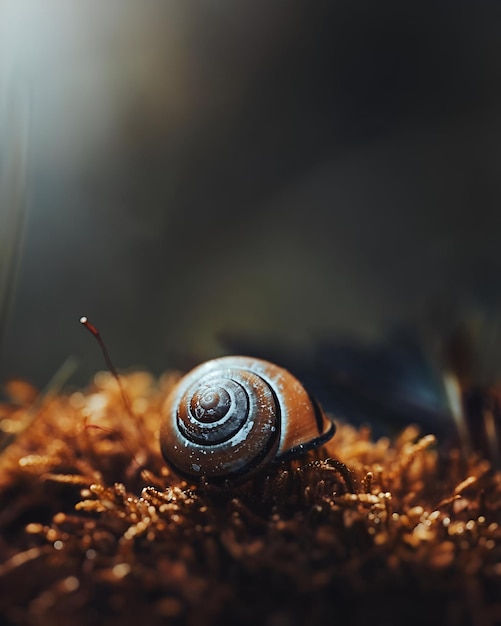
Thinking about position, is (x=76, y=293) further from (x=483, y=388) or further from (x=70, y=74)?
(x=483, y=388)

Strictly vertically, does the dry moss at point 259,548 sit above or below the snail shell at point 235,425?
below

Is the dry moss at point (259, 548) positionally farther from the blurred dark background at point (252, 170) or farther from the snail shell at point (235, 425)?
the blurred dark background at point (252, 170)

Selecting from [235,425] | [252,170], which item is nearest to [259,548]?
[235,425]

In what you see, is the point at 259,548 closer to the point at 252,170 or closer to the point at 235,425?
the point at 235,425

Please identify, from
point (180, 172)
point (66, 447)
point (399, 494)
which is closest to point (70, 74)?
point (180, 172)

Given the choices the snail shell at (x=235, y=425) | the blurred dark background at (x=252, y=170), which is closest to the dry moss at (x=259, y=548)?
the snail shell at (x=235, y=425)

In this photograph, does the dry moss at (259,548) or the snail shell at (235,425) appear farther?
the snail shell at (235,425)
